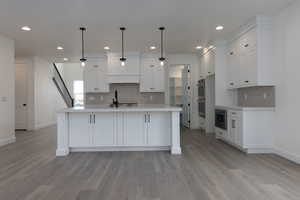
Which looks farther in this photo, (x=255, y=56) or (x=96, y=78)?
(x=96, y=78)

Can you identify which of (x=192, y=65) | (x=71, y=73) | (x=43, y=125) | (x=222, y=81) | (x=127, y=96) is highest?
(x=71, y=73)

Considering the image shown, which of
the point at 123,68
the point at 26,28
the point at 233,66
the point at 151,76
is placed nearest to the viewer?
the point at 26,28

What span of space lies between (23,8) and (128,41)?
2610mm

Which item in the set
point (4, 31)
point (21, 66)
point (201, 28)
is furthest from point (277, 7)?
point (21, 66)

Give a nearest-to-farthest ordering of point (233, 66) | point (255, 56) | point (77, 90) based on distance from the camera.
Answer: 1. point (255, 56)
2. point (233, 66)
3. point (77, 90)

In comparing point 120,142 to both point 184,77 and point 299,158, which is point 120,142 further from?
point 184,77

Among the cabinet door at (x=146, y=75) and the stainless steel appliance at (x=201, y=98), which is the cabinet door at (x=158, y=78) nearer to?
the cabinet door at (x=146, y=75)

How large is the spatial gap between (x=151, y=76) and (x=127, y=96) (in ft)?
3.86

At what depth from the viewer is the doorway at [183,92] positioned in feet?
24.5

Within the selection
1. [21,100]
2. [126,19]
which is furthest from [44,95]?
[126,19]

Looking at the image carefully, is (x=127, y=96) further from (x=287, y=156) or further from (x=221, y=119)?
(x=287, y=156)

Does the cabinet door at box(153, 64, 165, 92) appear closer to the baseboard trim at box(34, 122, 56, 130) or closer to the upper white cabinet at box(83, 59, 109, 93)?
the upper white cabinet at box(83, 59, 109, 93)

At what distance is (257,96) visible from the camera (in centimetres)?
465

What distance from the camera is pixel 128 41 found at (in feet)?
18.5
